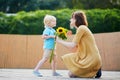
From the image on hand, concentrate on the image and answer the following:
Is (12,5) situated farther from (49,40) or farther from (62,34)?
(62,34)

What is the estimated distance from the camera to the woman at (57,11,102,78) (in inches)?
416

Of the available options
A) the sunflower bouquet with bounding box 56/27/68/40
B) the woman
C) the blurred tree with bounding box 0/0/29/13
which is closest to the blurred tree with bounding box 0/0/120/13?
the blurred tree with bounding box 0/0/29/13

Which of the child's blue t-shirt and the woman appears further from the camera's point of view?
the child's blue t-shirt

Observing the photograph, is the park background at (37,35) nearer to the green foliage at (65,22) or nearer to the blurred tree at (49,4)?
the green foliage at (65,22)

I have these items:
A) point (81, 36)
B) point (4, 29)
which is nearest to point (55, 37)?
point (81, 36)

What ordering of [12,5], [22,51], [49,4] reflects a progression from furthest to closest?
[49,4] < [12,5] < [22,51]

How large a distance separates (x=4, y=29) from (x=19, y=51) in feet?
15.5

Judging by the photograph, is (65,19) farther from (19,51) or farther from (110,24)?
(19,51)

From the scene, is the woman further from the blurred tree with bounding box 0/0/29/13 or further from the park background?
the blurred tree with bounding box 0/0/29/13

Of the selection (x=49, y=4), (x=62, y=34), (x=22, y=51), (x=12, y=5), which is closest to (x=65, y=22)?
(x=22, y=51)

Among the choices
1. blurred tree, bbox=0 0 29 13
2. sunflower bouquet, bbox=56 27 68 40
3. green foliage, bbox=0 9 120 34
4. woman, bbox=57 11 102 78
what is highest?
sunflower bouquet, bbox=56 27 68 40

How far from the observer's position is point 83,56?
419 inches

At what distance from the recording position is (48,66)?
1894 cm

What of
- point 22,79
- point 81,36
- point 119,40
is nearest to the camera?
point 22,79
